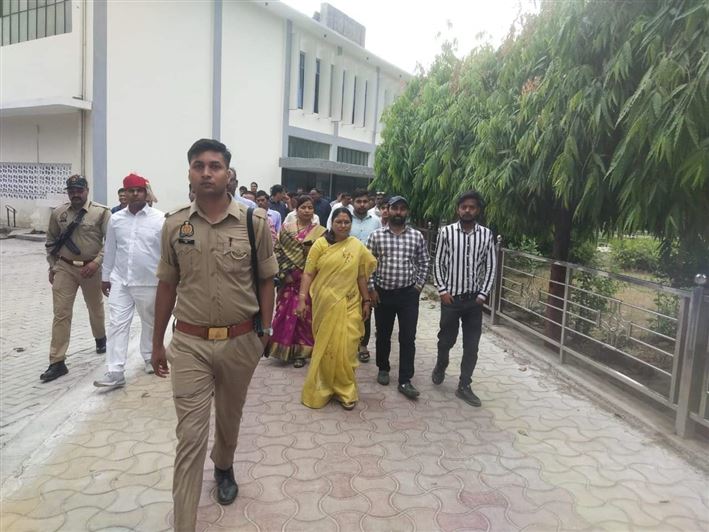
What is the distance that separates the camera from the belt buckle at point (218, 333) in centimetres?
264

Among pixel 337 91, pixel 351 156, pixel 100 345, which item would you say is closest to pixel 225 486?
pixel 100 345

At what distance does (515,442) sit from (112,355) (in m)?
3.38

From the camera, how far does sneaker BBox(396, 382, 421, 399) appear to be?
4.50 meters

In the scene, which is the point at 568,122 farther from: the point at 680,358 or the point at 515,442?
the point at 515,442

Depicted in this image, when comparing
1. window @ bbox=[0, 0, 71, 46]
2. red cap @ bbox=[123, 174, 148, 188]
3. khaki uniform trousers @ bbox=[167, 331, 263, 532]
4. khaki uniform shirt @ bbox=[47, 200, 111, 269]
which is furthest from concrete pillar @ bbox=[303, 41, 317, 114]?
khaki uniform trousers @ bbox=[167, 331, 263, 532]

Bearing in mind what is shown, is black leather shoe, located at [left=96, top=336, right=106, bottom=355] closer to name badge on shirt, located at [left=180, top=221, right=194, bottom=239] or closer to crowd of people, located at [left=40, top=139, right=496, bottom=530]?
crowd of people, located at [left=40, top=139, right=496, bottom=530]

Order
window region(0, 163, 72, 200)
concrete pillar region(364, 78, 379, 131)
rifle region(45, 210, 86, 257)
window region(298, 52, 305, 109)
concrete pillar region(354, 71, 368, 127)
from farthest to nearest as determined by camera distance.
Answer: concrete pillar region(364, 78, 379, 131)
concrete pillar region(354, 71, 368, 127)
window region(298, 52, 305, 109)
window region(0, 163, 72, 200)
rifle region(45, 210, 86, 257)

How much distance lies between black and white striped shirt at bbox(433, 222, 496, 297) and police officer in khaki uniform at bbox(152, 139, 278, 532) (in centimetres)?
212

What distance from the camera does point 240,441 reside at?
144 inches

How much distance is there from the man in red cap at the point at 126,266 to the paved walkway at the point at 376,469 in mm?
347

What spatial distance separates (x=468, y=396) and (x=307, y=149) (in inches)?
774

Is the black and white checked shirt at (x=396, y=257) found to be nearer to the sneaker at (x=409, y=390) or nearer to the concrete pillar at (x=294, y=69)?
the sneaker at (x=409, y=390)

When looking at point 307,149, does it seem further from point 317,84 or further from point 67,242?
point 67,242

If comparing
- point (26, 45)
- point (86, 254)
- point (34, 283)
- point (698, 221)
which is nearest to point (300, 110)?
point (26, 45)
